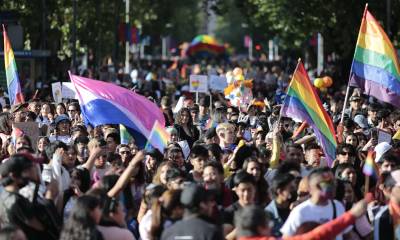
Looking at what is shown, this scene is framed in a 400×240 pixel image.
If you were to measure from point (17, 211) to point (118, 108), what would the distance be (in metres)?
5.54

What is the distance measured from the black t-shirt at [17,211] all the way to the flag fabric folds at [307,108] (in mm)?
5333

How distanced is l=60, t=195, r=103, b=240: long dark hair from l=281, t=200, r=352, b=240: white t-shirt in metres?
1.44

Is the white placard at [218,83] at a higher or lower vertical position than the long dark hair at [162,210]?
lower

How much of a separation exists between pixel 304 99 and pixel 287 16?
25.8 meters

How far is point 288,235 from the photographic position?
959 cm

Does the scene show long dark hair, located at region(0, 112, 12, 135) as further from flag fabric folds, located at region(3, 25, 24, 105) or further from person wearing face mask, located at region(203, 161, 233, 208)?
person wearing face mask, located at region(203, 161, 233, 208)

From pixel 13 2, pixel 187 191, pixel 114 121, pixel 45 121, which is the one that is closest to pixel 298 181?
pixel 187 191

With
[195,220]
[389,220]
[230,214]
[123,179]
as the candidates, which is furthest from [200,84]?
[195,220]

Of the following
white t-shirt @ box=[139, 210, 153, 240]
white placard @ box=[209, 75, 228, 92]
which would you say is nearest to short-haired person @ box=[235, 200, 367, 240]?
white t-shirt @ box=[139, 210, 153, 240]

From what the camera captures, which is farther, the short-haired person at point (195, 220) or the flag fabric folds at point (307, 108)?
the flag fabric folds at point (307, 108)

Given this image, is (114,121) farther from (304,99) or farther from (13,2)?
(13,2)

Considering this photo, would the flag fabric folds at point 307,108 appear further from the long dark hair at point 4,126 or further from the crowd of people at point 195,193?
the long dark hair at point 4,126

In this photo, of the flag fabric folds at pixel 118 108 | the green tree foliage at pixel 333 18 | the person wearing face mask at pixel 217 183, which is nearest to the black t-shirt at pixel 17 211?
the person wearing face mask at pixel 217 183

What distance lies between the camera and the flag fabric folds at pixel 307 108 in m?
14.7
